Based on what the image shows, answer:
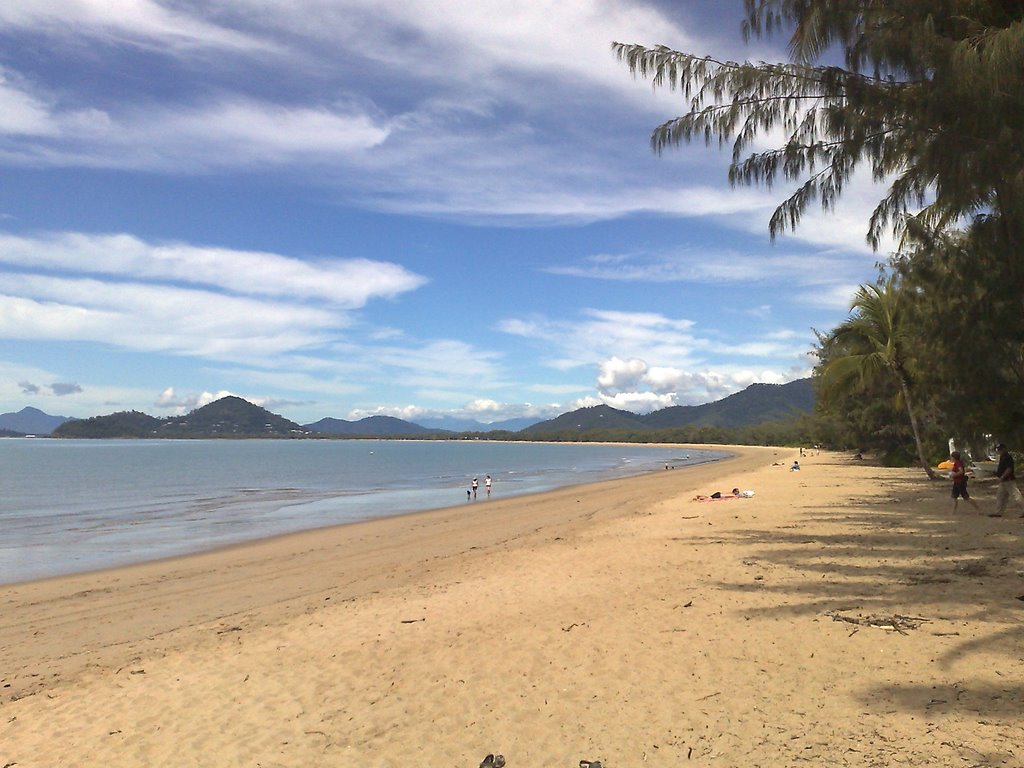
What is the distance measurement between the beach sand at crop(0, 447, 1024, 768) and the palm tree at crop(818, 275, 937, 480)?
9.80 metres

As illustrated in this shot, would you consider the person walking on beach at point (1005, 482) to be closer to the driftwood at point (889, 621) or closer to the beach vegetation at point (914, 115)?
the beach vegetation at point (914, 115)

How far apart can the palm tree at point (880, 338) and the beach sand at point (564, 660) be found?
980 cm

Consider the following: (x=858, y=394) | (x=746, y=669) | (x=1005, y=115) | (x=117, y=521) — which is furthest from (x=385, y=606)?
(x=858, y=394)

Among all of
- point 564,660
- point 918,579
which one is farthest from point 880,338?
point 564,660

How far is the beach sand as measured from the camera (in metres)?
4.66

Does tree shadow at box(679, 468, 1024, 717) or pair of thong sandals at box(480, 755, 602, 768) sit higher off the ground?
tree shadow at box(679, 468, 1024, 717)

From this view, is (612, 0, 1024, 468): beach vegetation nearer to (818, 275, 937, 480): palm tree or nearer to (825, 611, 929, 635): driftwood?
(825, 611, 929, 635): driftwood

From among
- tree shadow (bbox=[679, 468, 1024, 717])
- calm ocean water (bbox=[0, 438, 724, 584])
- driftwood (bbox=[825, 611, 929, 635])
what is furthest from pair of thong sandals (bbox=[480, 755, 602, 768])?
calm ocean water (bbox=[0, 438, 724, 584])

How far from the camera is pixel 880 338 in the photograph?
22094 millimetres

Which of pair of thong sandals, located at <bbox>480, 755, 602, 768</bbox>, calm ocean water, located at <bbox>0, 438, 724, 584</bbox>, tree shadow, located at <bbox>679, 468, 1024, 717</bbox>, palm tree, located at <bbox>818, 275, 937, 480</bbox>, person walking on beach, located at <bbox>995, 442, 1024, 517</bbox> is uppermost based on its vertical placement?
palm tree, located at <bbox>818, 275, 937, 480</bbox>

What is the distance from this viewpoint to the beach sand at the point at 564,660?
15.3ft

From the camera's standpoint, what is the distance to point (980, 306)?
492 inches

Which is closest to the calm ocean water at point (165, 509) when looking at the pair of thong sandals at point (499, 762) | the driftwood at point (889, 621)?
the pair of thong sandals at point (499, 762)

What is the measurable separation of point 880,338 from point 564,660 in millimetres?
19416
